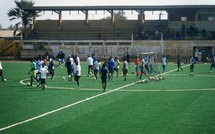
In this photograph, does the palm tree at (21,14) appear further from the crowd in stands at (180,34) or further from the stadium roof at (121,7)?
the crowd in stands at (180,34)

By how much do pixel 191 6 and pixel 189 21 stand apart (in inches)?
114

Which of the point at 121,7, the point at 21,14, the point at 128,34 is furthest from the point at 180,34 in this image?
the point at 21,14

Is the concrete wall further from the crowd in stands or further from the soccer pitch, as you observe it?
the soccer pitch

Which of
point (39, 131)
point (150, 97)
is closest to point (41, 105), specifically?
point (39, 131)

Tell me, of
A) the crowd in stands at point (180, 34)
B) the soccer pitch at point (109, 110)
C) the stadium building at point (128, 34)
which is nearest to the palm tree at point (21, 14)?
the stadium building at point (128, 34)

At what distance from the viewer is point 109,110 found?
15.4m

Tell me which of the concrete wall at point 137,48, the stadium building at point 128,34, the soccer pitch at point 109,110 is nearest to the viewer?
the soccer pitch at point 109,110

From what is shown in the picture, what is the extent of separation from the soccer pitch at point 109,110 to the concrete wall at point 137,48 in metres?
33.9

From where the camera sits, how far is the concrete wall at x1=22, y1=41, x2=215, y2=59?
185 feet

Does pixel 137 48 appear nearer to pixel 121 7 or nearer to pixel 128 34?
pixel 128 34

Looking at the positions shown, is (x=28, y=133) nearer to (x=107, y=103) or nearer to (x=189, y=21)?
(x=107, y=103)

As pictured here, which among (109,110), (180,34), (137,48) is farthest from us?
(137,48)

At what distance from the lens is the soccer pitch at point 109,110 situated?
12312mm

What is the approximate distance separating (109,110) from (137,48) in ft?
145
